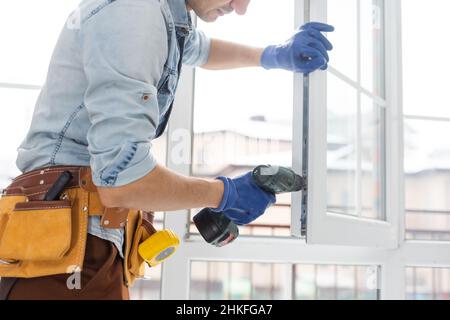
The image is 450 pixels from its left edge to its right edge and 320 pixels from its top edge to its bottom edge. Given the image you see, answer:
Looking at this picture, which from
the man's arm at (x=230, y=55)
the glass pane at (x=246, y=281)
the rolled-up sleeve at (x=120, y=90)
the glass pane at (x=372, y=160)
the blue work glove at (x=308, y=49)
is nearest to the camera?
the rolled-up sleeve at (x=120, y=90)

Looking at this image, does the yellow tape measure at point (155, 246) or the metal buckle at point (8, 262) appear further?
the yellow tape measure at point (155, 246)

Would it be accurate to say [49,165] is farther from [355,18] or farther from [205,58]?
[355,18]

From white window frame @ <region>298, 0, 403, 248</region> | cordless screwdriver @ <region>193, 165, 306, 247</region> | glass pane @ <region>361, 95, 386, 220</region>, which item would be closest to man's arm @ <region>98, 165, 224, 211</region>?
cordless screwdriver @ <region>193, 165, 306, 247</region>

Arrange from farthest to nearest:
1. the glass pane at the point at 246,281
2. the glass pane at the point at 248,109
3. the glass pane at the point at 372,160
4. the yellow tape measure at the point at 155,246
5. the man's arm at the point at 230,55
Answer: the glass pane at the point at 246,281 < the glass pane at the point at 248,109 < the glass pane at the point at 372,160 < the man's arm at the point at 230,55 < the yellow tape measure at the point at 155,246

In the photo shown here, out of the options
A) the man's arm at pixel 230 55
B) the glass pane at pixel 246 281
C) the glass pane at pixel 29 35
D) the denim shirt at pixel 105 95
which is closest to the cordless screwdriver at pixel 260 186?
the denim shirt at pixel 105 95

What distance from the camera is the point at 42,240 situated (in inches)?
34.1

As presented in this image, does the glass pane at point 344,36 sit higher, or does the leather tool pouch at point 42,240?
the glass pane at point 344,36

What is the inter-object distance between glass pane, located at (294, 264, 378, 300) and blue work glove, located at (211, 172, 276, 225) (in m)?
0.81

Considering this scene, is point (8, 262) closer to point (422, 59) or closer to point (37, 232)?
point (37, 232)

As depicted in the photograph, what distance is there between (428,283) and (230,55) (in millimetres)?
1275

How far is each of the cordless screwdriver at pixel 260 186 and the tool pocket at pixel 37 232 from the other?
0.34 m

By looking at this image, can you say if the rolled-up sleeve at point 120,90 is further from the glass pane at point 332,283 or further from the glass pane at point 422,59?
the glass pane at point 422,59

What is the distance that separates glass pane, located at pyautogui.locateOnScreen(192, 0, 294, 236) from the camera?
5.73 feet

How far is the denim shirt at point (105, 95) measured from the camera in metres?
0.84
